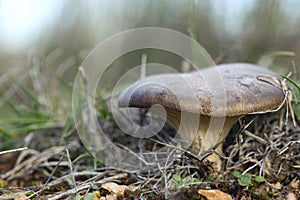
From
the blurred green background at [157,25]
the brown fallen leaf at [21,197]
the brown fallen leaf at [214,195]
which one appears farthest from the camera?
the blurred green background at [157,25]

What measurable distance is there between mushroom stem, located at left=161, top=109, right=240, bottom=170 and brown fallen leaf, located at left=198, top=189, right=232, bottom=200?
0.76 ft

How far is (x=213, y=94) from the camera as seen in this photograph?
1116 mm

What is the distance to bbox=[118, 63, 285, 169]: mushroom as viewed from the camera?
1093 millimetres

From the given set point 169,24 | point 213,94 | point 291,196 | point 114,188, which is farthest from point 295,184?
point 169,24

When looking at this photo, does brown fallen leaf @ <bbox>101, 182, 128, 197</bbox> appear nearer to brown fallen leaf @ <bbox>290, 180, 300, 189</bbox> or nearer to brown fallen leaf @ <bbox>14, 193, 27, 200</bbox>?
brown fallen leaf @ <bbox>14, 193, 27, 200</bbox>

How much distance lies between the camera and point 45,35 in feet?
18.7

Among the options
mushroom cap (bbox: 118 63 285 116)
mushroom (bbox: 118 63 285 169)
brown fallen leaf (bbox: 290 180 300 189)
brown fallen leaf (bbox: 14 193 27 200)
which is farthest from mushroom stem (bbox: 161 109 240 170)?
brown fallen leaf (bbox: 14 193 27 200)

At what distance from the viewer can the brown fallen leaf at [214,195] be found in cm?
108

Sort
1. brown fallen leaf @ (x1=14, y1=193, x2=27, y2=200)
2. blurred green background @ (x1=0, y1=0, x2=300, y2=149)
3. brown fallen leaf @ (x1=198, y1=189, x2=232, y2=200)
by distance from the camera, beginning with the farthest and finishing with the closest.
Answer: blurred green background @ (x1=0, y1=0, x2=300, y2=149) < brown fallen leaf @ (x1=14, y1=193, x2=27, y2=200) < brown fallen leaf @ (x1=198, y1=189, x2=232, y2=200)

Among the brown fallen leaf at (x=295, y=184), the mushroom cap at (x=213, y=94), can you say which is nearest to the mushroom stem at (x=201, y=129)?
the mushroom cap at (x=213, y=94)

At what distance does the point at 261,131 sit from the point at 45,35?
16.6 feet

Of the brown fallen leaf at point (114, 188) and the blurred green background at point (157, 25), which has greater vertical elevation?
the blurred green background at point (157, 25)

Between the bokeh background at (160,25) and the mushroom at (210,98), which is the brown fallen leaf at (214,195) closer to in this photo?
the mushroom at (210,98)

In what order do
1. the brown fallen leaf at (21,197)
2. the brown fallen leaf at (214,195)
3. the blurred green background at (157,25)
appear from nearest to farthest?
the brown fallen leaf at (214,195), the brown fallen leaf at (21,197), the blurred green background at (157,25)
